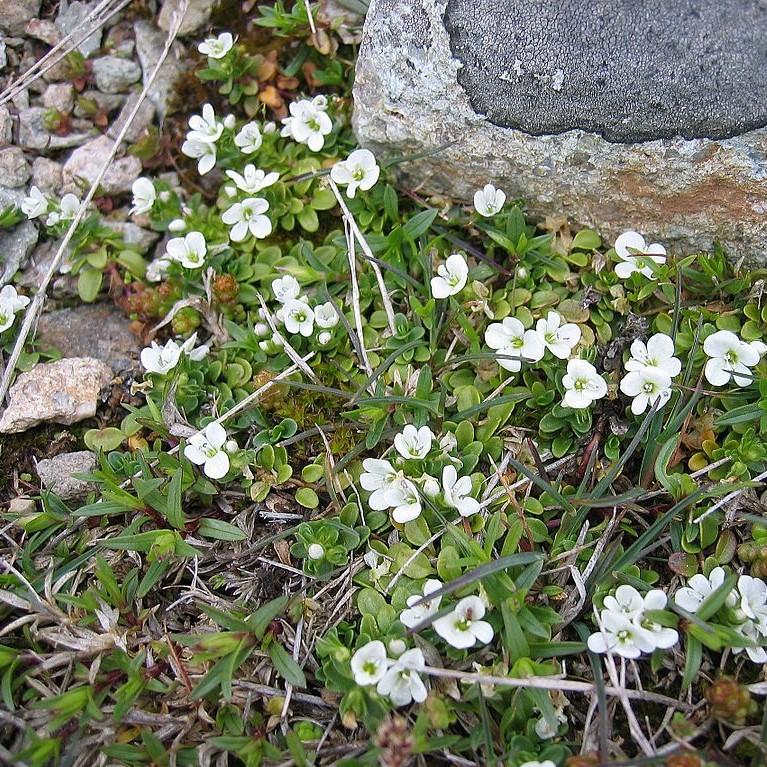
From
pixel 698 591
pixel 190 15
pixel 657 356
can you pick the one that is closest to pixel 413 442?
pixel 657 356

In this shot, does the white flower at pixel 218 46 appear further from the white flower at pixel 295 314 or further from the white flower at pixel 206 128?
the white flower at pixel 295 314

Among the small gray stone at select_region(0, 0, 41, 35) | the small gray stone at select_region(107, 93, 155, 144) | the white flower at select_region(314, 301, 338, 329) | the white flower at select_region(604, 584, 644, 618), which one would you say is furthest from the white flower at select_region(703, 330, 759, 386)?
the small gray stone at select_region(0, 0, 41, 35)

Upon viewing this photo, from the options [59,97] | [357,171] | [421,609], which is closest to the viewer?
[421,609]

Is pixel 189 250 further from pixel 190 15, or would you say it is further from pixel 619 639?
pixel 619 639

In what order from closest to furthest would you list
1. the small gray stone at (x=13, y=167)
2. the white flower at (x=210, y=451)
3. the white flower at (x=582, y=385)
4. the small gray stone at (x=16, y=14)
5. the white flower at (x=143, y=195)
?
the white flower at (x=582, y=385) → the white flower at (x=210, y=451) → the white flower at (x=143, y=195) → the small gray stone at (x=13, y=167) → the small gray stone at (x=16, y=14)

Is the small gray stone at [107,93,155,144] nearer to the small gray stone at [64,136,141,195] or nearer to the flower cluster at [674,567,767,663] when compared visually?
the small gray stone at [64,136,141,195]

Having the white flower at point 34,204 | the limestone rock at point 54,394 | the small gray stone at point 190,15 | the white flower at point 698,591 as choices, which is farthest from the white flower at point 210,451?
the small gray stone at point 190,15
